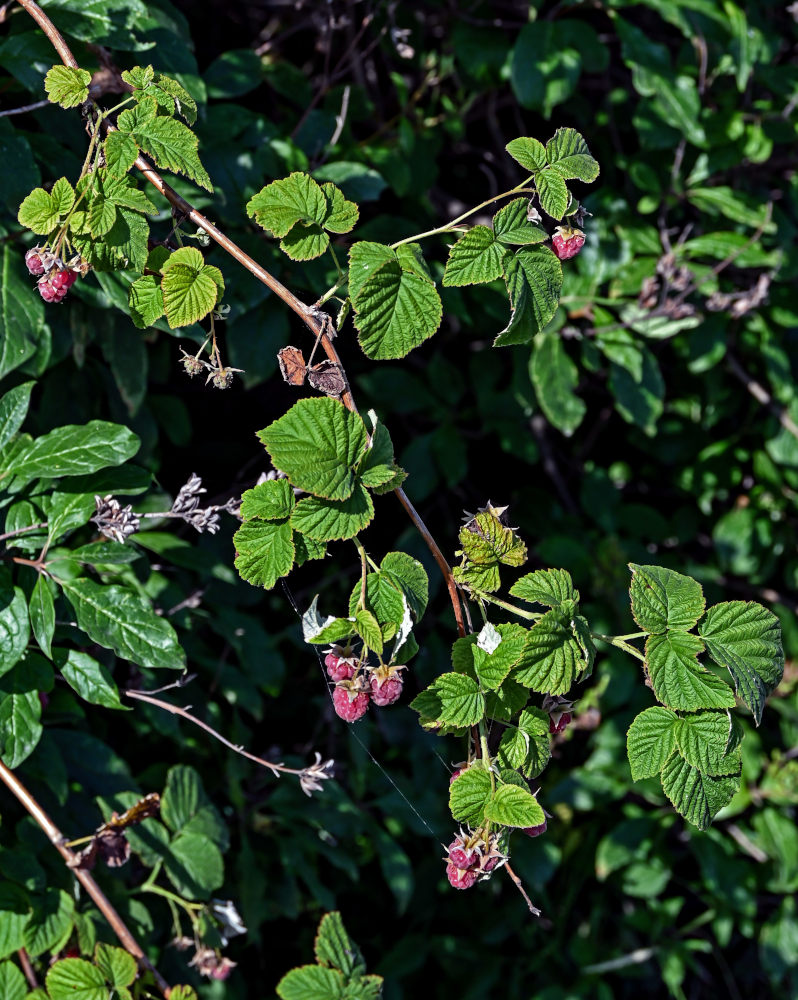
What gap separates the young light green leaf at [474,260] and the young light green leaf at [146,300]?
0.26 meters

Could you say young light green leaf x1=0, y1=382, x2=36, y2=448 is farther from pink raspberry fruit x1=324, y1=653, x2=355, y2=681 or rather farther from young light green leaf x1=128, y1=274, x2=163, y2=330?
pink raspberry fruit x1=324, y1=653, x2=355, y2=681

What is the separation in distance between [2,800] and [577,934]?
1.29m

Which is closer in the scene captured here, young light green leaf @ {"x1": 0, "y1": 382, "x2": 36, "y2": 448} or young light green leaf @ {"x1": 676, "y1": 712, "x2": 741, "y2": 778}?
young light green leaf @ {"x1": 676, "y1": 712, "x2": 741, "y2": 778}

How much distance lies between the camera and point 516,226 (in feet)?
2.78

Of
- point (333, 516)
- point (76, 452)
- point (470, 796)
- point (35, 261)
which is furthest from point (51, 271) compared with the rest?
point (470, 796)

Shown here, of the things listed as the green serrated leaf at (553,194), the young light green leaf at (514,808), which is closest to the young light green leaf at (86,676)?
the young light green leaf at (514,808)

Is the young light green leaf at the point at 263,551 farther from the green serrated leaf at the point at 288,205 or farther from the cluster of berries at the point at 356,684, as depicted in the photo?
the green serrated leaf at the point at 288,205

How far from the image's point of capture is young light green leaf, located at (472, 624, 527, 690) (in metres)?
0.80

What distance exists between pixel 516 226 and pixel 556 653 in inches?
14.4

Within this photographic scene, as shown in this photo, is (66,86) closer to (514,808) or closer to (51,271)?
(51,271)

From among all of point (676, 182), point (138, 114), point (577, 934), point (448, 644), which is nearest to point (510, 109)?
point (676, 182)

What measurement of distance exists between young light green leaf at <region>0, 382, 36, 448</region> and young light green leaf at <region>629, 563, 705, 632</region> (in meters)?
0.69

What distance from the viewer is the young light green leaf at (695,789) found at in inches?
31.5

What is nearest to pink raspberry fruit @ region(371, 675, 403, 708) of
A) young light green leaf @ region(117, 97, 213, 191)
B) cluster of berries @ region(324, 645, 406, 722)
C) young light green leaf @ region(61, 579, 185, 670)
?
cluster of berries @ region(324, 645, 406, 722)
